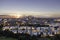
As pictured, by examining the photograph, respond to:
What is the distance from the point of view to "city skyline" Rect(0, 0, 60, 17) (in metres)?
2.06

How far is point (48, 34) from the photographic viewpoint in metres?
2.02

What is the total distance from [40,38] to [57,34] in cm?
28

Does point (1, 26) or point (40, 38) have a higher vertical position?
point (1, 26)

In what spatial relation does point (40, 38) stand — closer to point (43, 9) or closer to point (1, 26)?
point (43, 9)

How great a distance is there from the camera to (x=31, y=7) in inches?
81.6

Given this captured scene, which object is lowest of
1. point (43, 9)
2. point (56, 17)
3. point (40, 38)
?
point (40, 38)

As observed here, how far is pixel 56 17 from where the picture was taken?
6.73 ft

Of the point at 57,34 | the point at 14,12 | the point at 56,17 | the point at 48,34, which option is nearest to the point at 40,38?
the point at 48,34

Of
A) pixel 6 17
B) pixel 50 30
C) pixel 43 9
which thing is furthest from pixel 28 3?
pixel 50 30

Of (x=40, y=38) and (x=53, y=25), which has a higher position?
(x=53, y=25)

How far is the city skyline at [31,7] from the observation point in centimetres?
206

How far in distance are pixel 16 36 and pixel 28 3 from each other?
561 mm

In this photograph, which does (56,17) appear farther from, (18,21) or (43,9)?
(18,21)

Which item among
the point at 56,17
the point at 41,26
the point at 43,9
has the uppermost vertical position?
the point at 43,9
